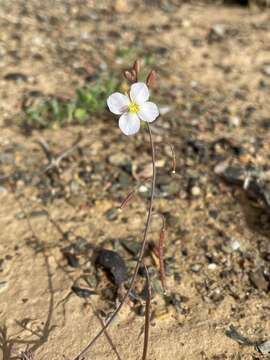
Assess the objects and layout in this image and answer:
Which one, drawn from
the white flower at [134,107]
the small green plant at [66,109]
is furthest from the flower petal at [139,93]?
the small green plant at [66,109]

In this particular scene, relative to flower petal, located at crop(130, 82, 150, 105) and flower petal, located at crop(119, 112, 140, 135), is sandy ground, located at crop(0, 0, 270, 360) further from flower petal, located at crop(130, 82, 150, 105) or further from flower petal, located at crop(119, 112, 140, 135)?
flower petal, located at crop(130, 82, 150, 105)

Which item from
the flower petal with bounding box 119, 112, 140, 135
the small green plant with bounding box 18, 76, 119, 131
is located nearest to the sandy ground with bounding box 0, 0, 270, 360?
the small green plant with bounding box 18, 76, 119, 131

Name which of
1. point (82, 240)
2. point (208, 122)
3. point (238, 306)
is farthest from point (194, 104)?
point (238, 306)

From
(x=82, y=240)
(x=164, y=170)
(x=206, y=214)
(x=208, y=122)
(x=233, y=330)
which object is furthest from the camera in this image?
(x=208, y=122)

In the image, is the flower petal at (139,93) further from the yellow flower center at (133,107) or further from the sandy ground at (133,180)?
the sandy ground at (133,180)

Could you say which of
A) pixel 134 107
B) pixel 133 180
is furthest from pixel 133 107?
pixel 133 180

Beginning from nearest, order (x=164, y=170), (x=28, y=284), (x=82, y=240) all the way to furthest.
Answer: (x=28, y=284) < (x=82, y=240) < (x=164, y=170)

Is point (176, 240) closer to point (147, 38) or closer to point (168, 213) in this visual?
point (168, 213)
